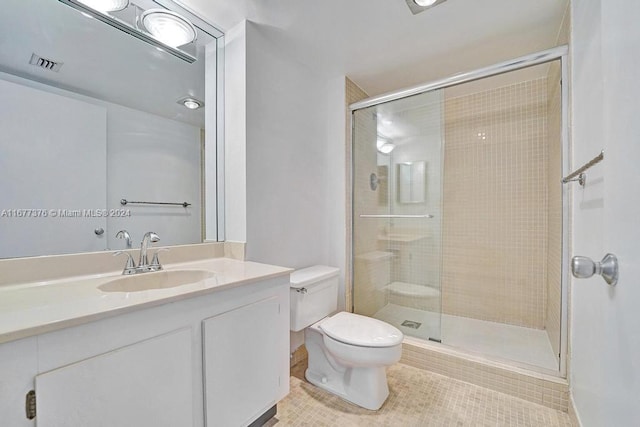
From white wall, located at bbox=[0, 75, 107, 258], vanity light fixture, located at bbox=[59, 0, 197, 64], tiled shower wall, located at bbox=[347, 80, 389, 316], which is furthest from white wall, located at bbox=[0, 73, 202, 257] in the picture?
tiled shower wall, located at bbox=[347, 80, 389, 316]

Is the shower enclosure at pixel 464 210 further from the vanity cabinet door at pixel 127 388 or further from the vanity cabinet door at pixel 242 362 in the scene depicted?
the vanity cabinet door at pixel 127 388

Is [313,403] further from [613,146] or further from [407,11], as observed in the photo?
[407,11]

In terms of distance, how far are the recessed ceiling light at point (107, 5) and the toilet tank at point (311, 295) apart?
1661 mm

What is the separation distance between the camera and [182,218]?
163 centimetres

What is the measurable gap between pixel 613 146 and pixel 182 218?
1796mm

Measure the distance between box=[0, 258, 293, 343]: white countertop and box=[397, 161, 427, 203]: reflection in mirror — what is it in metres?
1.40

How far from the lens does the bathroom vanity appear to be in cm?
68

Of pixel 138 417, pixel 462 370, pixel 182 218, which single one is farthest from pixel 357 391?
pixel 182 218

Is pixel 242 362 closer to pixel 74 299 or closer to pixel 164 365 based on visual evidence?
pixel 164 365

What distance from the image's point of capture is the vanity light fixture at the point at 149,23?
1.27m

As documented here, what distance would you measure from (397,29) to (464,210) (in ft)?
5.70

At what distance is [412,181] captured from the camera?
89.0 inches

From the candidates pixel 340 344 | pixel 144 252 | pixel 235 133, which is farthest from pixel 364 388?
pixel 235 133

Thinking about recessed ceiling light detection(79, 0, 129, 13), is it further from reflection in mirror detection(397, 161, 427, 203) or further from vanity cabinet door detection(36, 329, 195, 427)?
reflection in mirror detection(397, 161, 427, 203)
